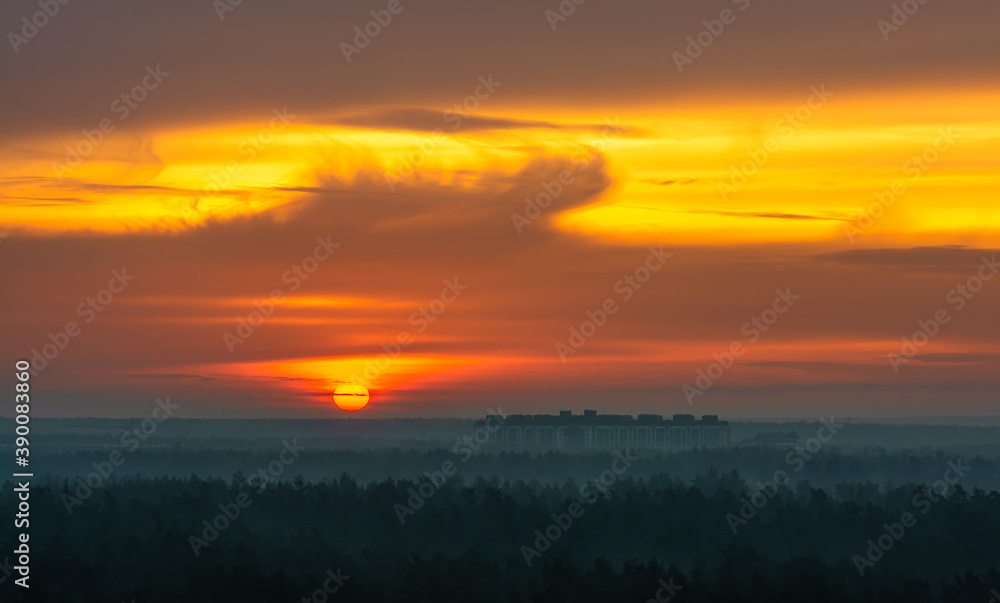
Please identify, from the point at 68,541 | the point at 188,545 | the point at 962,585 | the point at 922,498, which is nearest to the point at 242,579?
the point at 188,545

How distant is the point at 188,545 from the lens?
125438 mm

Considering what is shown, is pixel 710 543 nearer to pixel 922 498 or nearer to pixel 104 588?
pixel 922 498

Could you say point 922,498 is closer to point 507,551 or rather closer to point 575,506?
point 575,506

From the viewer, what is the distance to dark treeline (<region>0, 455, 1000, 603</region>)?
4031 inches

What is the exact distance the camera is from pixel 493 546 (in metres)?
138

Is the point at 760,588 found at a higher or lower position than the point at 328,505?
lower

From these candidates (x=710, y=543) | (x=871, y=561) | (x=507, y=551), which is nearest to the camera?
(x=871, y=561)

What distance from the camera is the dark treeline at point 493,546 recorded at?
10238 cm

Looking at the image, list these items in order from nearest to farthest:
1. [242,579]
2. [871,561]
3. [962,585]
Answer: [962,585] < [242,579] < [871,561]

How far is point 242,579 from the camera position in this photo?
104312mm

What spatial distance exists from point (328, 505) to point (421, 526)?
23.5m

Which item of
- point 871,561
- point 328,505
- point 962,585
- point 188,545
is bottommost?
point 962,585

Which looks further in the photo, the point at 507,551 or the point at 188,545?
the point at 507,551

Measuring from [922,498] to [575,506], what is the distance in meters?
45.5
